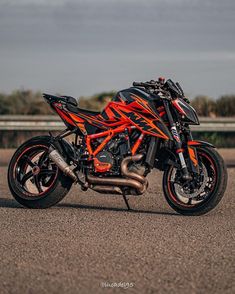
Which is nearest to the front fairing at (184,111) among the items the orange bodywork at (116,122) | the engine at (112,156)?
the orange bodywork at (116,122)

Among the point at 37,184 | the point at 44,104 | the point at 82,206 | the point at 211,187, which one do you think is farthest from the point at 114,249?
the point at 44,104

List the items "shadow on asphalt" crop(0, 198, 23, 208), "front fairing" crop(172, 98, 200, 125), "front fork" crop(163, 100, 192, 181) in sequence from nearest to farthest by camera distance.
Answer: "front fork" crop(163, 100, 192, 181), "front fairing" crop(172, 98, 200, 125), "shadow on asphalt" crop(0, 198, 23, 208)

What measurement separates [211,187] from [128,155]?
0.99 metres

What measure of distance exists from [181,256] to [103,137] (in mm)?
3055

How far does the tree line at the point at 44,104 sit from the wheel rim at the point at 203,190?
16.2m

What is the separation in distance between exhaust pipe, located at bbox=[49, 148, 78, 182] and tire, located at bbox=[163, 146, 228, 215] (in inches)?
39.8

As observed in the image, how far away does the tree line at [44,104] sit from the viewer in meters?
25.8

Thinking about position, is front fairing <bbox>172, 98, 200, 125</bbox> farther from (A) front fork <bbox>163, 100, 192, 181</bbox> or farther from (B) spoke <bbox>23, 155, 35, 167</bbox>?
(B) spoke <bbox>23, 155, 35, 167</bbox>

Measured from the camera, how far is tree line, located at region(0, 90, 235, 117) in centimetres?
2575

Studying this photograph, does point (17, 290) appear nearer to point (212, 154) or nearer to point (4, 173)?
point (212, 154)

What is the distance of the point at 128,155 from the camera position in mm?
9609

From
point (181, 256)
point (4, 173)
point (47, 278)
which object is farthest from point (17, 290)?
point (4, 173)

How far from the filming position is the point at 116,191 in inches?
376

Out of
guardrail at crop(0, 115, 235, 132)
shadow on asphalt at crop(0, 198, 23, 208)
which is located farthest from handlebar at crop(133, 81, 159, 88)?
guardrail at crop(0, 115, 235, 132)
